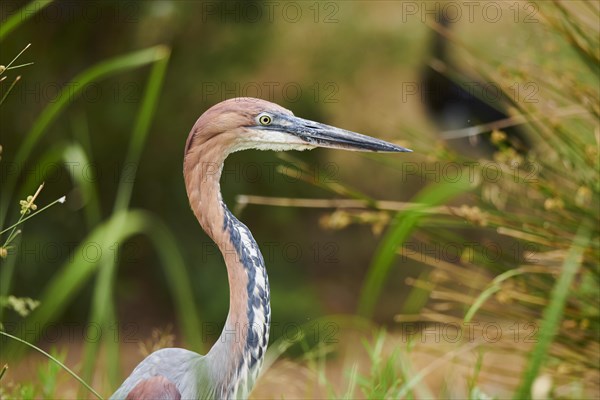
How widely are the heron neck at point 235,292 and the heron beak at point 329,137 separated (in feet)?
0.60

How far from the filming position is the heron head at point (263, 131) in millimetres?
1846

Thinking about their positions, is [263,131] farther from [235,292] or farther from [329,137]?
[235,292]

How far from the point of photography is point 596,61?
264 centimetres

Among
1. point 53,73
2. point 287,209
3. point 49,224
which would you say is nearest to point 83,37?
point 53,73

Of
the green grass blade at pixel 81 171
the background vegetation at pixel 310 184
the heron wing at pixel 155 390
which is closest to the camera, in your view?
the heron wing at pixel 155 390

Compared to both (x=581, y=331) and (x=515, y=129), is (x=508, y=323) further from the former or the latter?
(x=515, y=129)

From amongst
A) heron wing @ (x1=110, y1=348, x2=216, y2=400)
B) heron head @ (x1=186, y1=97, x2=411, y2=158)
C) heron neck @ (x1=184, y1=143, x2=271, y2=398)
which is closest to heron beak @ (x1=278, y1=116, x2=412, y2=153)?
heron head @ (x1=186, y1=97, x2=411, y2=158)

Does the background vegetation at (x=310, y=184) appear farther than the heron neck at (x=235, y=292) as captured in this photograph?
Yes

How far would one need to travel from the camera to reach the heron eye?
1.86m

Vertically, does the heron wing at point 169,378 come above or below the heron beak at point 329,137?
below

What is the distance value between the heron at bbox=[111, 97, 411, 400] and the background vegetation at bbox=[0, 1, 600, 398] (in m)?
0.32

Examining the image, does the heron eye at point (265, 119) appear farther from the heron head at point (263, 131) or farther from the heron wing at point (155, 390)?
the heron wing at point (155, 390)

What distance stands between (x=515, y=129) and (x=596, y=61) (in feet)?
15.0

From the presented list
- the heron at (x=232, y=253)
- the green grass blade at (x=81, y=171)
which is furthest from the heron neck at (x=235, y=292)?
the green grass blade at (x=81, y=171)
